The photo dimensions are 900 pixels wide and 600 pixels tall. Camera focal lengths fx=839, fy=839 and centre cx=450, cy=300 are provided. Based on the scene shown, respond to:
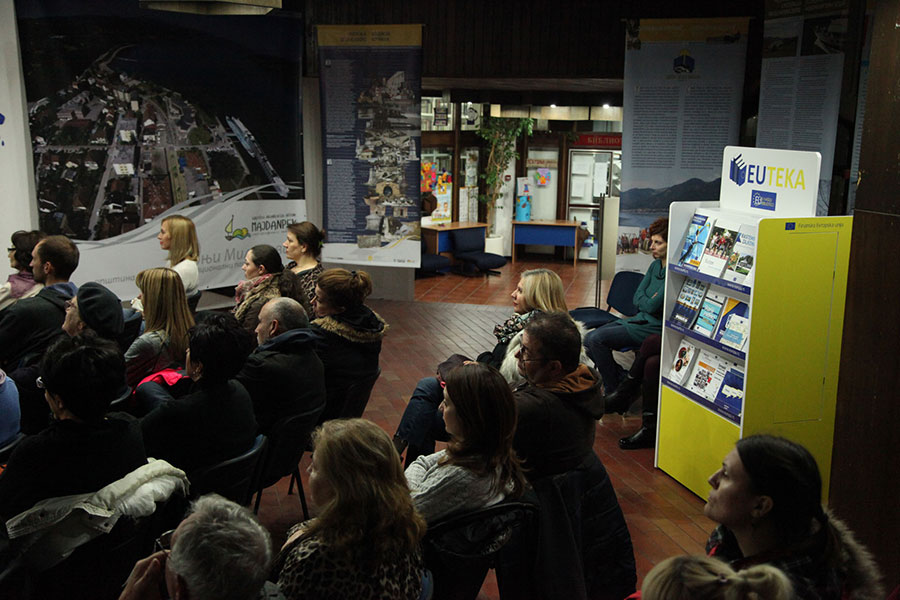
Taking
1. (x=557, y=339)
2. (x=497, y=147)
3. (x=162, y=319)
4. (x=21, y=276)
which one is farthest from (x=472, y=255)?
(x=557, y=339)

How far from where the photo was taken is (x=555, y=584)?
2979 mm

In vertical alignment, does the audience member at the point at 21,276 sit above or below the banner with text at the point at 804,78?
below

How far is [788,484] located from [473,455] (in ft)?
3.18

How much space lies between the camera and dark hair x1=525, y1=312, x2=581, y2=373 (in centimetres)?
324

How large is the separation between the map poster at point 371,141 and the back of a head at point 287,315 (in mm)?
4958

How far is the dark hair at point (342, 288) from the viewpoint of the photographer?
4.20 m

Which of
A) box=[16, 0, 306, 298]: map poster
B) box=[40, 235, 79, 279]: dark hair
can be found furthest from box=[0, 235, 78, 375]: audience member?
box=[16, 0, 306, 298]: map poster

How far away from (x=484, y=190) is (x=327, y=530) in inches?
482

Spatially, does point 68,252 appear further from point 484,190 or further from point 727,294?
point 484,190

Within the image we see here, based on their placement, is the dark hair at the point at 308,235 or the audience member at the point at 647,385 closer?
the audience member at the point at 647,385

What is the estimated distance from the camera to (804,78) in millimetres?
6613

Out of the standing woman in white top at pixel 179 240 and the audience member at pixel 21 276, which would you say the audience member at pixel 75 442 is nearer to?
the audience member at pixel 21 276

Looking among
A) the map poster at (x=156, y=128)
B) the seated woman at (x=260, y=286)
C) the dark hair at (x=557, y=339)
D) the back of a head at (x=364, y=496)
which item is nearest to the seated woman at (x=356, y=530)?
the back of a head at (x=364, y=496)

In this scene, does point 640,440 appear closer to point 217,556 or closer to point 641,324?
point 641,324
